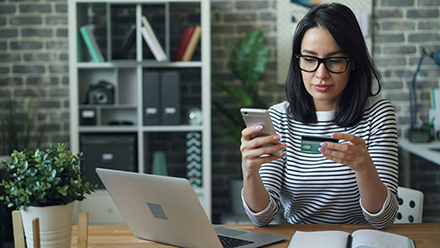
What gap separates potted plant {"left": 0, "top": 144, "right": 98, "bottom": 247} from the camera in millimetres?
845

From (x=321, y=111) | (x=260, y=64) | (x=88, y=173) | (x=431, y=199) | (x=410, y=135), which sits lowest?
(x=431, y=199)

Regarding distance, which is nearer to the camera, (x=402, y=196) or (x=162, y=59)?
(x=402, y=196)

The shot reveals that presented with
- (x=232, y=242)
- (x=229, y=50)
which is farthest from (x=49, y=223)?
(x=229, y=50)

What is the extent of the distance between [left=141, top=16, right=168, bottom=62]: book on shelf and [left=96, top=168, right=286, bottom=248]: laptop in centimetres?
174

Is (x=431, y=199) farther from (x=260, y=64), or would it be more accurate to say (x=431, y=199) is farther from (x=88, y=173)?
(x=88, y=173)

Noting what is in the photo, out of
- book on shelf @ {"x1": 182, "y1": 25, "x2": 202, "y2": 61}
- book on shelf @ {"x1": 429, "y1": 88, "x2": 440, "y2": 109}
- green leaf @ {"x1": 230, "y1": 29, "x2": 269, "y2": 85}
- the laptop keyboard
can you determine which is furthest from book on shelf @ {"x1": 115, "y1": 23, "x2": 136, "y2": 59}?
book on shelf @ {"x1": 429, "y1": 88, "x2": 440, "y2": 109}

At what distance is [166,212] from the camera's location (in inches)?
39.5

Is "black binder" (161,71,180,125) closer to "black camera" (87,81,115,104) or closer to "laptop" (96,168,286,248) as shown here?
"black camera" (87,81,115,104)

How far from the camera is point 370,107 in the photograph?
143 cm

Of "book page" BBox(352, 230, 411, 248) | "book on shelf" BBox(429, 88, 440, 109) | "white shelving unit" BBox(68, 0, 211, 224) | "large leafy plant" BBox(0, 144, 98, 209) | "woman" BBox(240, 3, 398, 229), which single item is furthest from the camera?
"book on shelf" BBox(429, 88, 440, 109)

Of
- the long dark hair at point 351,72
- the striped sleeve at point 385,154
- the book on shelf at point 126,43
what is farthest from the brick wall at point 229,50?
the striped sleeve at point 385,154

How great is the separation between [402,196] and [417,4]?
209cm

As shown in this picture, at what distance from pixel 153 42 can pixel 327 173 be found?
67.7 inches

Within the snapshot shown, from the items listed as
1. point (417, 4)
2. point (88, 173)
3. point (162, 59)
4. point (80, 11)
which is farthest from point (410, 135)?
point (80, 11)
